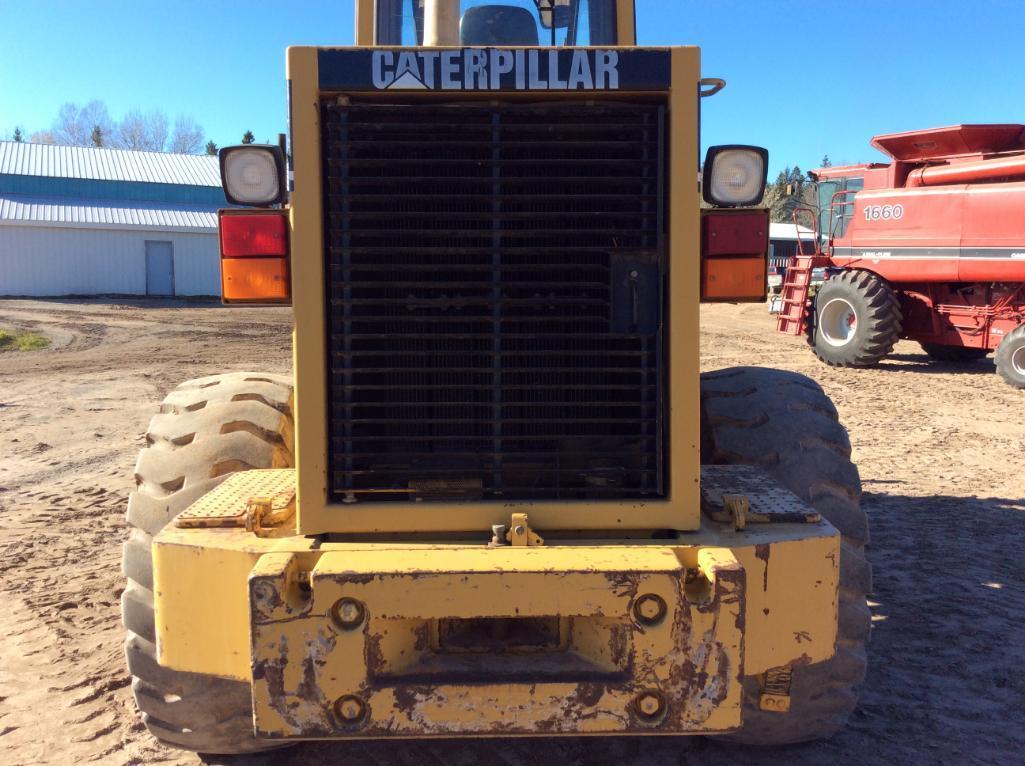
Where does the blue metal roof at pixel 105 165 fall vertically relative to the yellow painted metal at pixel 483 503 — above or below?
above

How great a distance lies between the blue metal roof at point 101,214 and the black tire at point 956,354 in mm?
23384

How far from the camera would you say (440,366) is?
9.04ft

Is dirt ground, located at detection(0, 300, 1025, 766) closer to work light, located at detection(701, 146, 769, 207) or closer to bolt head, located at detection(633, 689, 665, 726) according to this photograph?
bolt head, located at detection(633, 689, 665, 726)

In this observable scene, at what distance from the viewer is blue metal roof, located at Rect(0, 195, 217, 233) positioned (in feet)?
96.9

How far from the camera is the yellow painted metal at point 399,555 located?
98.4 inches

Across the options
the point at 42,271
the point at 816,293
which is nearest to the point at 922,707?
the point at 816,293

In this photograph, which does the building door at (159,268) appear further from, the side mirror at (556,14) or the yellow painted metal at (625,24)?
the yellow painted metal at (625,24)

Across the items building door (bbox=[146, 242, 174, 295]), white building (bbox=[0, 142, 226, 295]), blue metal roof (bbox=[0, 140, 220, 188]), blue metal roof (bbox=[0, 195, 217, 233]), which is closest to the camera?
white building (bbox=[0, 142, 226, 295])

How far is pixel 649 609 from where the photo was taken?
238cm

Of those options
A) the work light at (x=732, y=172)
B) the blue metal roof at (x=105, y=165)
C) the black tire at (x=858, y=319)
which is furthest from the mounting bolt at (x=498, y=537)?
the blue metal roof at (x=105, y=165)

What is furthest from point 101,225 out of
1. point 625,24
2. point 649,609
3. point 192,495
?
point 649,609

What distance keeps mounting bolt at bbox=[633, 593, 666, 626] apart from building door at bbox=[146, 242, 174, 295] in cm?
3202

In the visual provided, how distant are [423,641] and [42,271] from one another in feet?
102

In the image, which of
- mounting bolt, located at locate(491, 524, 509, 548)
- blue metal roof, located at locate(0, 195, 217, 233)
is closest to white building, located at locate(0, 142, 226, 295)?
blue metal roof, located at locate(0, 195, 217, 233)
